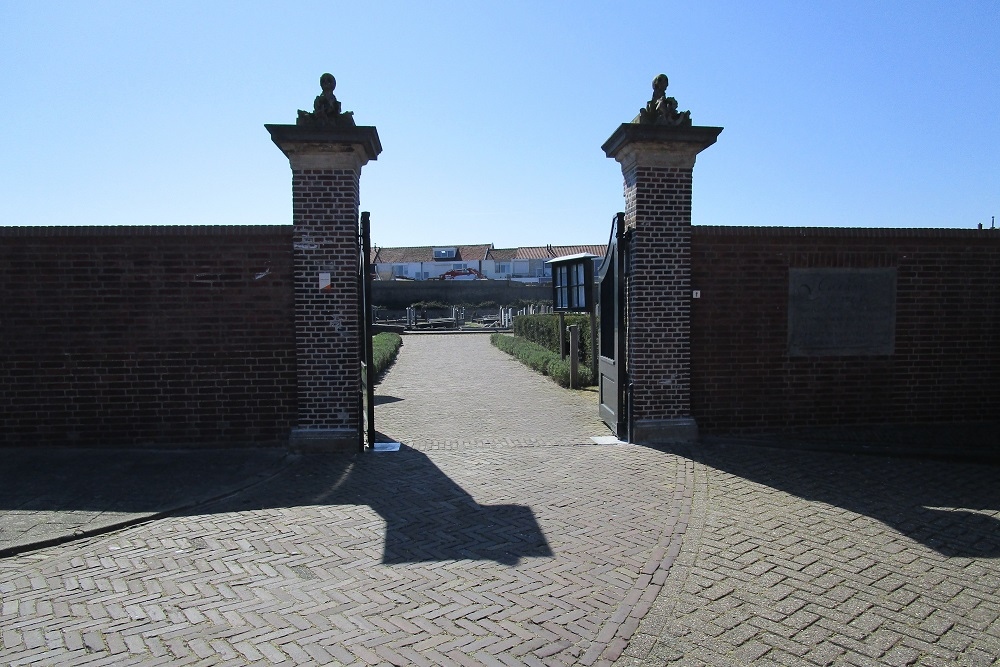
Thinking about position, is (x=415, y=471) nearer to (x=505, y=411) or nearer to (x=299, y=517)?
(x=299, y=517)

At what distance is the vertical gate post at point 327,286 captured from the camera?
24.6 feet

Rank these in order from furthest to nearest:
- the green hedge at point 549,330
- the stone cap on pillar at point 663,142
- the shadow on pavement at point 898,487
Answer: the green hedge at point 549,330
the stone cap on pillar at point 663,142
the shadow on pavement at point 898,487

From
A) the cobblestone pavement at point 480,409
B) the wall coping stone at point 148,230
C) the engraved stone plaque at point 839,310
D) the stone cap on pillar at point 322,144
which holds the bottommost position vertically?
the cobblestone pavement at point 480,409

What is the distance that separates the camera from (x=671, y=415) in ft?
26.6

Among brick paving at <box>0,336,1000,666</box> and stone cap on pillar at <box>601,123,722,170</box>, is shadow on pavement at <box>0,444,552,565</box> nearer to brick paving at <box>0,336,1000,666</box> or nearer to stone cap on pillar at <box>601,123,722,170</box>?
brick paving at <box>0,336,1000,666</box>

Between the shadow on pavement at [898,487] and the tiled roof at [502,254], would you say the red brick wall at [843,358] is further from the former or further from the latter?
the tiled roof at [502,254]

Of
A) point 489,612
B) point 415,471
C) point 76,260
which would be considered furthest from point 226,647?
point 76,260

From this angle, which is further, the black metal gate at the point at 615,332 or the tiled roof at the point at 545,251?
the tiled roof at the point at 545,251

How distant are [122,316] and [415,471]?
3808 mm

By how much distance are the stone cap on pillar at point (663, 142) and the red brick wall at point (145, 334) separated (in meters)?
4.06

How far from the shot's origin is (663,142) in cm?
783

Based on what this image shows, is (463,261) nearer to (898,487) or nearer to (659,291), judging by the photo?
(659,291)

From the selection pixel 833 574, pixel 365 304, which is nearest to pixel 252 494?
pixel 365 304

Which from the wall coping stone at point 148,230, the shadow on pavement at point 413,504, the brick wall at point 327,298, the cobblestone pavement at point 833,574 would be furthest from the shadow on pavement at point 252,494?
the wall coping stone at point 148,230
